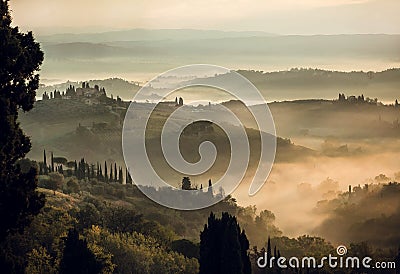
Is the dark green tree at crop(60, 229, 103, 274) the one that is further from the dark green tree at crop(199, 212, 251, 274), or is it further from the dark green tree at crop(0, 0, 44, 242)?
the dark green tree at crop(0, 0, 44, 242)

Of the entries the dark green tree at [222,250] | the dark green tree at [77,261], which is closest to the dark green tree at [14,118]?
the dark green tree at [77,261]

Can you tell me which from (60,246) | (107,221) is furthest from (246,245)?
(107,221)

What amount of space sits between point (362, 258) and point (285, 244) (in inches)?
890

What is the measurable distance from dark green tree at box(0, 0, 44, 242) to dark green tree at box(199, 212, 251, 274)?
23997 millimetres

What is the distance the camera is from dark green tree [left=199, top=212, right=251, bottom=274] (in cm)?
5772

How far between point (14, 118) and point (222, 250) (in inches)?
1048

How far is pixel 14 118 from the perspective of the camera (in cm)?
3578

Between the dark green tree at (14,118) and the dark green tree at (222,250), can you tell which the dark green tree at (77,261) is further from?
the dark green tree at (14,118)

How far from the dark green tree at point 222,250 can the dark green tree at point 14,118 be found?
2400 centimetres

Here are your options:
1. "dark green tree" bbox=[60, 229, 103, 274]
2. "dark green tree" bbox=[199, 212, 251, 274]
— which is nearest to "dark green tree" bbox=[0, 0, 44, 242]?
"dark green tree" bbox=[60, 229, 103, 274]

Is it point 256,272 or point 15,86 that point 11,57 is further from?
point 256,272

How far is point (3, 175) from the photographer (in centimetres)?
3566

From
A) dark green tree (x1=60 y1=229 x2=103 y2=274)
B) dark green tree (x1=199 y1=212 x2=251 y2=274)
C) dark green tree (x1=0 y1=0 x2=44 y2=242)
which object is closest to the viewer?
dark green tree (x1=0 y1=0 x2=44 y2=242)

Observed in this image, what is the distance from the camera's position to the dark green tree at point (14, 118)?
35094mm
